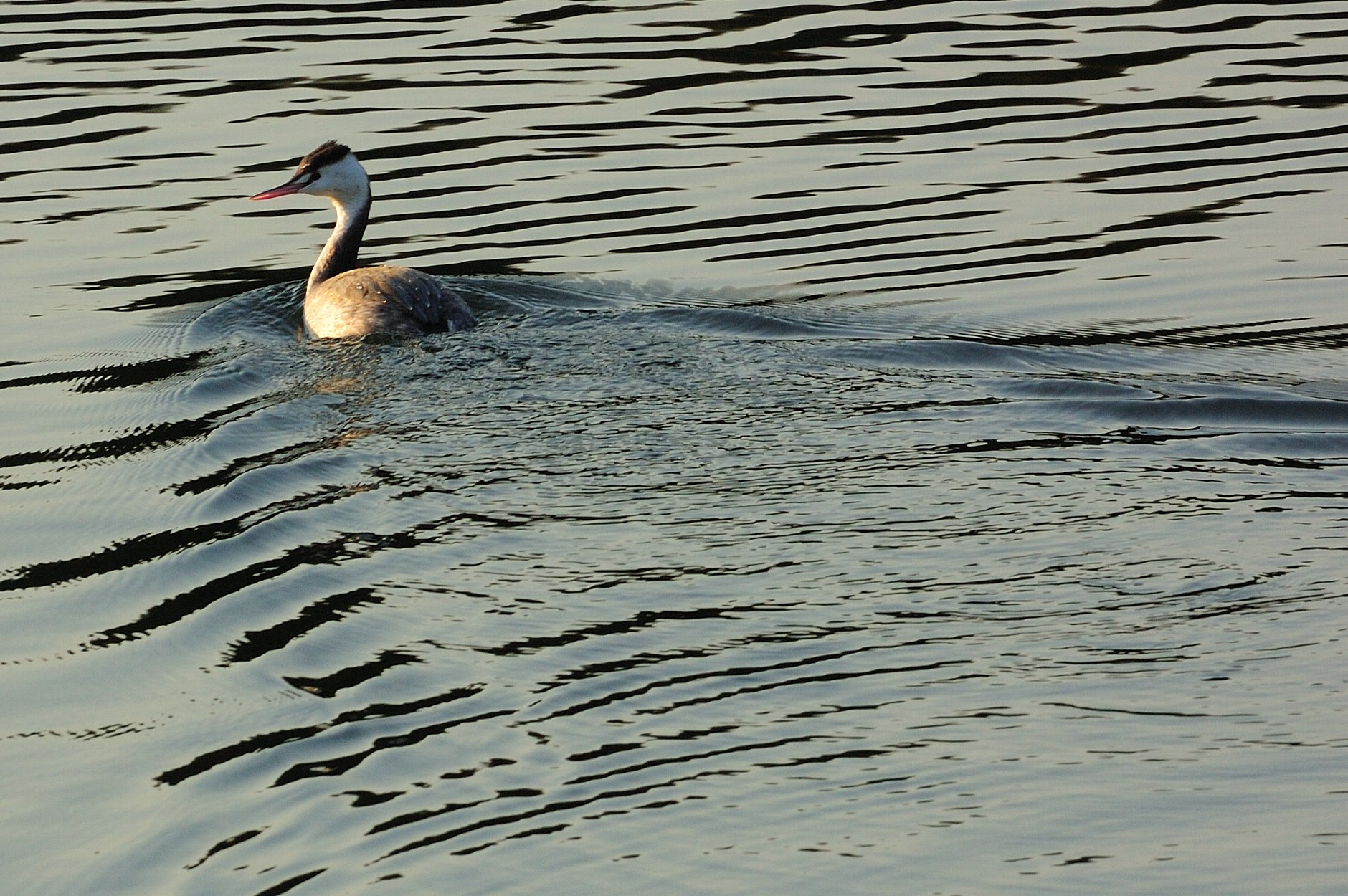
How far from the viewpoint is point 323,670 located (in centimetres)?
638

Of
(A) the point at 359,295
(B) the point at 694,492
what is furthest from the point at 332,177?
(B) the point at 694,492

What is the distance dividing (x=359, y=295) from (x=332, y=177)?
1.57 metres

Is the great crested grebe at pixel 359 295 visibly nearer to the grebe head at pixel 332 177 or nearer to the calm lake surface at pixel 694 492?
the grebe head at pixel 332 177

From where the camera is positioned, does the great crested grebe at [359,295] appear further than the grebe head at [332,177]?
No

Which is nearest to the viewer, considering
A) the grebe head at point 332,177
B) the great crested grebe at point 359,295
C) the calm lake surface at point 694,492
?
the calm lake surface at point 694,492

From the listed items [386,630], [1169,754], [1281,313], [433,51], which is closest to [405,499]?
[386,630]

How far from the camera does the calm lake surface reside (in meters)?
5.41

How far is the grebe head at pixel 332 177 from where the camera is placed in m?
12.0

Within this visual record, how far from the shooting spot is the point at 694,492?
25.9 feet

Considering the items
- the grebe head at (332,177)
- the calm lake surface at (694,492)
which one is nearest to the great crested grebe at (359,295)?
the grebe head at (332,177)

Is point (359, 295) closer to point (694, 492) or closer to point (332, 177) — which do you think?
point (332, 177)

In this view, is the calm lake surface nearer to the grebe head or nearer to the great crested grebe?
the great crested grebe

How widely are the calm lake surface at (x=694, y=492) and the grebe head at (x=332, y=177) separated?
1.97ft

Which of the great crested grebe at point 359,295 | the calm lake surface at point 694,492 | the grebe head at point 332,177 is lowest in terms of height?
the calm lake surface at point 694,492
